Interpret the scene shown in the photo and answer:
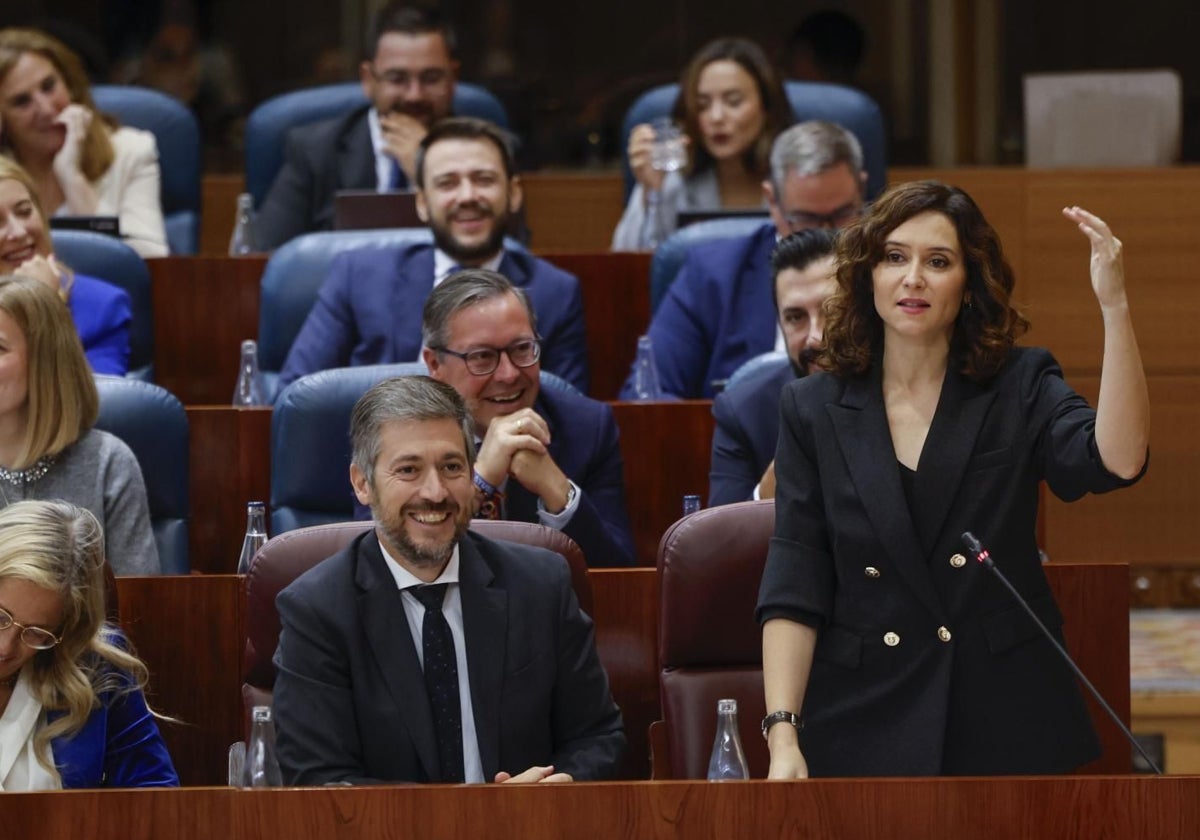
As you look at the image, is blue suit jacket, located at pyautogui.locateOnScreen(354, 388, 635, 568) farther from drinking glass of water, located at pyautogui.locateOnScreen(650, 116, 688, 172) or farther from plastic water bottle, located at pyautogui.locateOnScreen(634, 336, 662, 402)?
drinking glass of water, located at pyautogui.locateOnScreen(650, 116, 688, 172)

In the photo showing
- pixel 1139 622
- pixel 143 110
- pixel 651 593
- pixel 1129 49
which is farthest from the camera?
pixel 1129 49

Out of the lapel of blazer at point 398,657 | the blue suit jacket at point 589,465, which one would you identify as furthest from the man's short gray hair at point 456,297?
the lapel of blazer at point 398,657

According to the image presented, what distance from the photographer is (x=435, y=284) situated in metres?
3.29

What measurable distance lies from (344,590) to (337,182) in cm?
209

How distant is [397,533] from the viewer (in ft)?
6.85

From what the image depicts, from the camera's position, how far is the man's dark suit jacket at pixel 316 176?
13.2 ft

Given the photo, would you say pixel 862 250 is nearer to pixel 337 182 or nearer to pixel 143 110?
pixel 337 182

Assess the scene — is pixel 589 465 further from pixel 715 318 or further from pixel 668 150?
pixel 668 150

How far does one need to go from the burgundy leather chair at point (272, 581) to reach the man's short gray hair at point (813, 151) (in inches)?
45.9

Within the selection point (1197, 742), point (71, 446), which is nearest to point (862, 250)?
point (71, 446)

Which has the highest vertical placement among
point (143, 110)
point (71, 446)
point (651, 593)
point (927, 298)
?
point (143, 110)

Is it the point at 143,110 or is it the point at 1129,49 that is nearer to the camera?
the point at 143,110

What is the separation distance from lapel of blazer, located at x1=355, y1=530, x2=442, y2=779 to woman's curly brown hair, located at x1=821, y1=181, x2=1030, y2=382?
19.4 inches

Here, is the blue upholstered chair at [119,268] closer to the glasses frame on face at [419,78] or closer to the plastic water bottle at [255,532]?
the glasses frame on face at [419,78]
